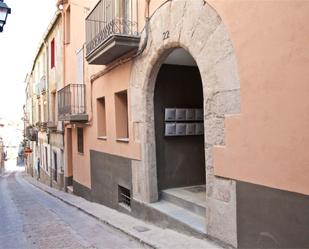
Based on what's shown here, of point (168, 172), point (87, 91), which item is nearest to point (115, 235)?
point (168, 172)

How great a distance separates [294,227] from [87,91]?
28.9ft

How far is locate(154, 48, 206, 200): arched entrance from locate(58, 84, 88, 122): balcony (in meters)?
4.49

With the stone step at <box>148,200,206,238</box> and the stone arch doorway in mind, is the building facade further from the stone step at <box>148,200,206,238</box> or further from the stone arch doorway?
the stone arch doorway

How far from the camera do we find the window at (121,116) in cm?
903

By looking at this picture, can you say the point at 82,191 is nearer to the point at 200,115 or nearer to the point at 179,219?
the point at 200,115

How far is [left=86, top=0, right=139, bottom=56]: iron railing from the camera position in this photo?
7695 mm

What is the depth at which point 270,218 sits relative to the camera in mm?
4137

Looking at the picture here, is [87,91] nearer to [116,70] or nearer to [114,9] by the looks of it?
[116,70]

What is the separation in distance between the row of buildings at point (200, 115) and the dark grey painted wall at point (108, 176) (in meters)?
0.04

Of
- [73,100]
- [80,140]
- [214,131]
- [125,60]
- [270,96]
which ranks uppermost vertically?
[125,60]

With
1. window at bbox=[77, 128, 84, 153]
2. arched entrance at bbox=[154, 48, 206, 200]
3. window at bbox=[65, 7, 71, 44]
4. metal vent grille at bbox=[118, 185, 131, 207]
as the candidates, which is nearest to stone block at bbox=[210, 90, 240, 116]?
arched entrance at bbox=[154, 48, 206, 200]

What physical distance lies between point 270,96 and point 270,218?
51.1 inches

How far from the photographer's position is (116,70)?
29.5ft

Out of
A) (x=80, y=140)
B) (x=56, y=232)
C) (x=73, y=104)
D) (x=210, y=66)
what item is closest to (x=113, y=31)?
(x=210, y=66)
